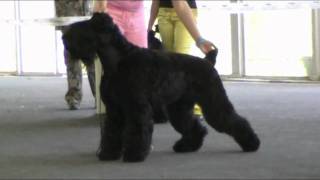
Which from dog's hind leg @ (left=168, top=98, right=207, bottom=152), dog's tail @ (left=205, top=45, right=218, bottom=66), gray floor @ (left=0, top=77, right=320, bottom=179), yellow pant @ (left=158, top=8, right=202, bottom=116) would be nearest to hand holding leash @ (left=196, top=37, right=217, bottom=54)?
dog's tail @ (left=205, top=45, right=218, bottom=66)

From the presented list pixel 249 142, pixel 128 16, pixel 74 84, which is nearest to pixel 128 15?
pixel 128 16

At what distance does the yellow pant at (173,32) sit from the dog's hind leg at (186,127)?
1128 mm

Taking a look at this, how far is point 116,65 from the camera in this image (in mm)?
3582

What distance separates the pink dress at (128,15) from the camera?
158 inches

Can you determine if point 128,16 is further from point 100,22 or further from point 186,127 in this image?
point 186,127

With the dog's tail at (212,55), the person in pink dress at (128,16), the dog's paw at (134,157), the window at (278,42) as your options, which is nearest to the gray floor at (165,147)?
the dog's paw at (134,157)

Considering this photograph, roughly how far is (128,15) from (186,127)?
30.7 inches

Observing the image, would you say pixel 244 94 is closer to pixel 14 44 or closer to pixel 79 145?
pixel 79 145

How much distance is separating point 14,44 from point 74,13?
601 centimetres

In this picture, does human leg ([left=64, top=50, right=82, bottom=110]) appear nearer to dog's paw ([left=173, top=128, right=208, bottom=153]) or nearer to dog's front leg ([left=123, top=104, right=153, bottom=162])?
dog's paw ([left=173, top=128, right=208, bottom=153])

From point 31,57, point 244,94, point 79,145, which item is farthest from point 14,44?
point 79,145

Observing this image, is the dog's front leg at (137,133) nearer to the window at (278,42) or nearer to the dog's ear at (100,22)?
the dog's ear at (100,22)

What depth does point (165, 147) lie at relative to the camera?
4.17 metres

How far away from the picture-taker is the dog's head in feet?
11.4
